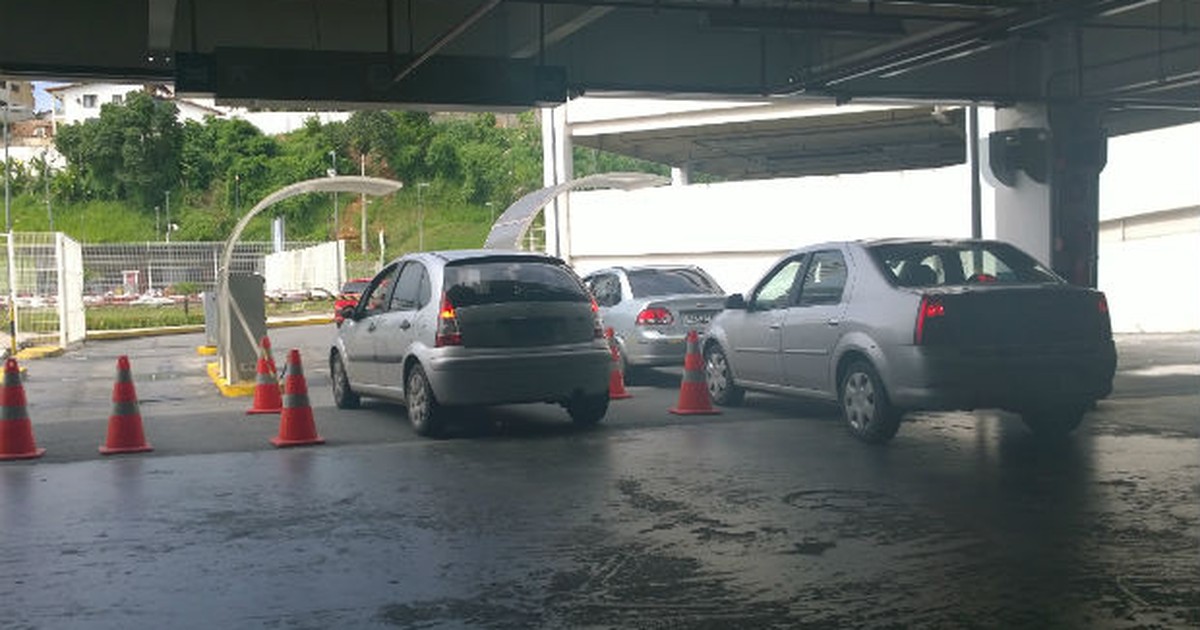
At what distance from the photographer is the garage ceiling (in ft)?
45.6

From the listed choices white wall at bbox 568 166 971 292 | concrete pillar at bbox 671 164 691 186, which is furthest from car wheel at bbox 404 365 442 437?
concrete pillar at bbox 671 164 691 186

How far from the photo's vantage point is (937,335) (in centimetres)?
971

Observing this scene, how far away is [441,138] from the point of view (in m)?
93.0

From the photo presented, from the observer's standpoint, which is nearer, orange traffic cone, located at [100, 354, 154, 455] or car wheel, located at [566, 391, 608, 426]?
orange traffic cone, located at [100, 354, 154, 455]

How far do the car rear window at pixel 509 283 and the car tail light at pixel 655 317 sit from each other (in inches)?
154

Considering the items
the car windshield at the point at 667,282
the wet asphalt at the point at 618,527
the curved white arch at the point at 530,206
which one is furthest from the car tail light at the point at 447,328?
the curved white arch at the point at 530,206

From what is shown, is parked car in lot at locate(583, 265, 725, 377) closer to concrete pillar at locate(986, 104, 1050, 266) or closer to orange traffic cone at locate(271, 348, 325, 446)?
concrete pillar at locate(986, 104, 1050, 266)

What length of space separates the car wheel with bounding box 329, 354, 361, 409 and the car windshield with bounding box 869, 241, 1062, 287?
19.7 ft

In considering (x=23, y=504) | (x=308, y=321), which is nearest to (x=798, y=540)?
(x=23, y=504)

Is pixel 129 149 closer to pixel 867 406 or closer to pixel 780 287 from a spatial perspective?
pixel 780 287

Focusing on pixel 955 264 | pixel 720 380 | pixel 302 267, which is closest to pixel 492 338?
pixel 720 380

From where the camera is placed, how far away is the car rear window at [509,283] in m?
11.2

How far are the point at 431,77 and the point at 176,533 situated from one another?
8.33 meters

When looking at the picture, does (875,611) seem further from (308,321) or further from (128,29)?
(308,321)
